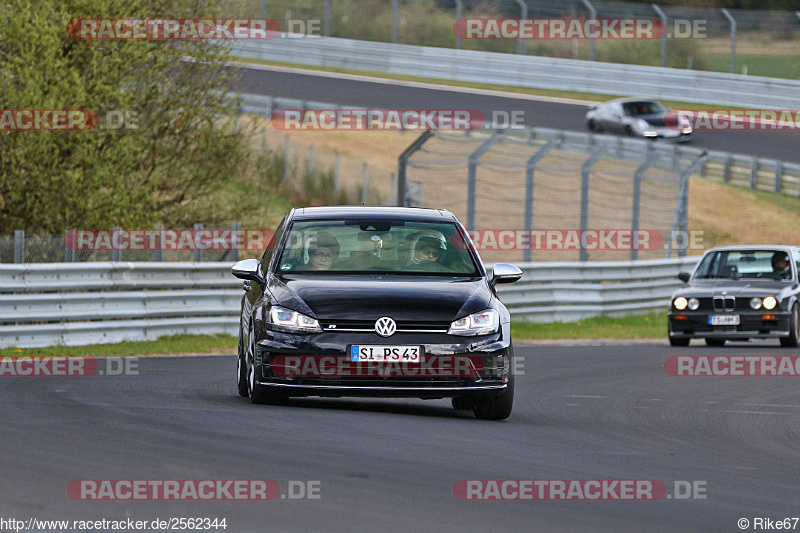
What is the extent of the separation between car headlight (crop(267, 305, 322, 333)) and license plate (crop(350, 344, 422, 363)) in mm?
304

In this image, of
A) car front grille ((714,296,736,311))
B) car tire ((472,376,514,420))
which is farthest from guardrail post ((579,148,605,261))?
car tire ((472,376,514,420))

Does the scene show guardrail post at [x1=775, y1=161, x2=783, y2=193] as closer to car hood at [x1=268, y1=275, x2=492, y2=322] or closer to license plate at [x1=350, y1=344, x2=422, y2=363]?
car hood at [x1=268, y1=275, x2=492, y2=322]

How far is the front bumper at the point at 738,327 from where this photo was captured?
65.6ft

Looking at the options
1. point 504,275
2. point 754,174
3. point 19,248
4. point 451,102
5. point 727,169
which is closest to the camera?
point 504,275

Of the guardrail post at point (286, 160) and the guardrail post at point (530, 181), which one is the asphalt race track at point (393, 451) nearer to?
the guardrail post at point (530, 181)

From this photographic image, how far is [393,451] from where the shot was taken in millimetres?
8758

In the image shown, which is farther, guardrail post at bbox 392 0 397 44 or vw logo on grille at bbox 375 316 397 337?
guardrail post at bbox 392 0 397 44

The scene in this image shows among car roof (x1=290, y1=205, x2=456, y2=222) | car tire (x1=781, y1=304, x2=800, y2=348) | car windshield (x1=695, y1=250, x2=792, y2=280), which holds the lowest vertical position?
car tire (x1=781, y1=304, x2=800, y2=348)

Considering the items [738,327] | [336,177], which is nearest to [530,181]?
[738,327]

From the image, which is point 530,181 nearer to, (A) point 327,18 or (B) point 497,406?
(B) point 497,406

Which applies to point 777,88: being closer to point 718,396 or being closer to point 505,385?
point 718,396

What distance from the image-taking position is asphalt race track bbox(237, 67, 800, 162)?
140 ft

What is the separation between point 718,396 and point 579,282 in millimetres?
12035

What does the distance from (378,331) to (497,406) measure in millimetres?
1126
